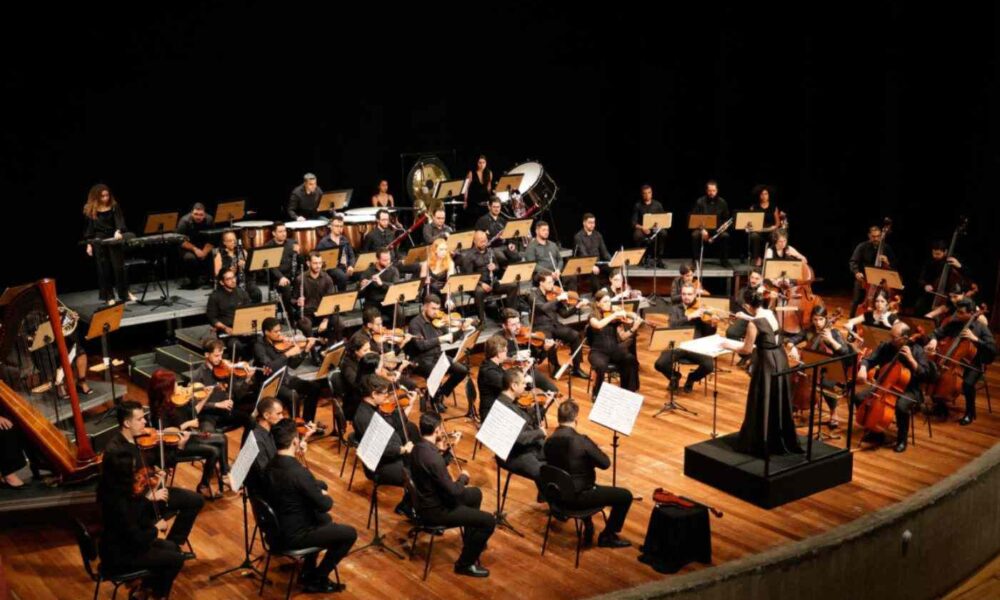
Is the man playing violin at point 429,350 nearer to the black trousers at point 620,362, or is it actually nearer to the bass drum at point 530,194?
the black trousers at point 620,362

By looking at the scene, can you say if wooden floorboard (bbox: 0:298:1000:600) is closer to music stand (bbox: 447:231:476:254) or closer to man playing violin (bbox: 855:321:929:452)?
man playing violin (bbox: 855:321:929:452)

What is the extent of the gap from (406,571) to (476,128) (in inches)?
414

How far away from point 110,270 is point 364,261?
2982 mm

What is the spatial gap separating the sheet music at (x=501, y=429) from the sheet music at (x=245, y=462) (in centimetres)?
156

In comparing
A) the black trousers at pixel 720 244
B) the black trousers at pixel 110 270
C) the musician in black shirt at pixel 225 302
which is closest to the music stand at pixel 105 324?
the musician in black shirt at pixel 225 302

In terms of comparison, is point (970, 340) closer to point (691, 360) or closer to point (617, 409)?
point (691, 360)

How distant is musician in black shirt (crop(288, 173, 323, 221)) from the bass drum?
2.52m

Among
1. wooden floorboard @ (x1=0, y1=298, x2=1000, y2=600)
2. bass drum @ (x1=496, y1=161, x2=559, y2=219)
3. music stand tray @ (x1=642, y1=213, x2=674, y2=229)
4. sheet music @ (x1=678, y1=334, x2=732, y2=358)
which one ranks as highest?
bass drum @ (x1=496, y1=161, x2=559, y2=219)

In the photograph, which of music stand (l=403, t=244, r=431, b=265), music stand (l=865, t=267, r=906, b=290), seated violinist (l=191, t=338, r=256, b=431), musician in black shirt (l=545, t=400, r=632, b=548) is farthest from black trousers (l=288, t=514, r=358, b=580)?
music stand (l=865, t=267, r=906, b=290)

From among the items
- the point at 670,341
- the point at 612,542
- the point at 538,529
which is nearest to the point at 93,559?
the point at 538,529

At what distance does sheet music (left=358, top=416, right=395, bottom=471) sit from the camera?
20.9ft

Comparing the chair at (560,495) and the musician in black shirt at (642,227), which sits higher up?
the musician in black shirt at (642,227)

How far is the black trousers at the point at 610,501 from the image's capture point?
21.8ft

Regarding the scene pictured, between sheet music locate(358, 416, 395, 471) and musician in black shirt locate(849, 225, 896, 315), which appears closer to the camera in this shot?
sheet music locate(358, 416, 395, 471)
